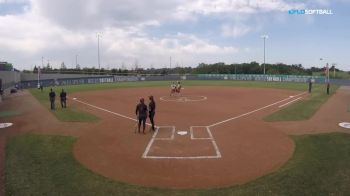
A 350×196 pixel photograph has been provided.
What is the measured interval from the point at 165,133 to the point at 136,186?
769cm

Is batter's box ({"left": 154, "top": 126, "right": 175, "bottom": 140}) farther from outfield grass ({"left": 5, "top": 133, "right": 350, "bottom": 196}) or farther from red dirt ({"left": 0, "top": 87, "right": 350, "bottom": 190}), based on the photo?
outfield grass ({"left": 5, "top": 133, "right": 350, "bottom": 196})

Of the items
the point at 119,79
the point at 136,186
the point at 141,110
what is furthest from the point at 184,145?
the point at 119,79

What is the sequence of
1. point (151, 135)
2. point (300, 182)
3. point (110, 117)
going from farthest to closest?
point (110, 117), point (151, 135), point (300, 182)

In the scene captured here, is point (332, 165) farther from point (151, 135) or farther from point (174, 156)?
point (151, 135)

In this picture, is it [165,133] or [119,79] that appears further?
[119,79]

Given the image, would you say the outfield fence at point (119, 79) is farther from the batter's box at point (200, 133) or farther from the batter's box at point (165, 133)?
the batter's box at point (165, 133)

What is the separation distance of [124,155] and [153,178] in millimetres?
3110

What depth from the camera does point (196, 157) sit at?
13773 mm

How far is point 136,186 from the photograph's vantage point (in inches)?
422

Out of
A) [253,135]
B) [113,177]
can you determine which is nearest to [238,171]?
[113,177]

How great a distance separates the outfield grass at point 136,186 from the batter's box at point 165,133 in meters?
4.63

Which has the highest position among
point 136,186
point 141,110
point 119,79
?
point 119,79

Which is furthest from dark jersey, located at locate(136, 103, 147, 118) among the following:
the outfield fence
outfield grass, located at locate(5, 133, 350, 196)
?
the outfield fence

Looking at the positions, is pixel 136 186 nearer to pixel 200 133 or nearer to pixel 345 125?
pixel 200 133
